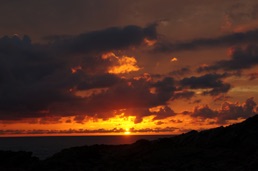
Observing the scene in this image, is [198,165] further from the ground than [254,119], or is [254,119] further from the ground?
[254,119]

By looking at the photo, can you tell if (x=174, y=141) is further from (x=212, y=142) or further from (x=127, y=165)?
(x=127, y=165)


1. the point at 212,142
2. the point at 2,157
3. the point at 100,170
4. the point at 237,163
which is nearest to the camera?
the point at 237,163

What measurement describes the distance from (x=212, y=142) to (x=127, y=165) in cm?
Answer: 903

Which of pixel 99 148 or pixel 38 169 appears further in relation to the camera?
pixel 99 148

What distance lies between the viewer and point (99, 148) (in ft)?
139

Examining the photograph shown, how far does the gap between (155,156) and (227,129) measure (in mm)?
8454

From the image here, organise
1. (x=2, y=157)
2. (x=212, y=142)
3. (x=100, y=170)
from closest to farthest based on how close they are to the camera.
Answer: (x=100, y=170), (x=212, y=142), (x=2, y=157)

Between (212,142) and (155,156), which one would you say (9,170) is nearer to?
(155,156)

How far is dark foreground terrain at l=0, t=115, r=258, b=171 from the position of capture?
108ft

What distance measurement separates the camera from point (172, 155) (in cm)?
3562

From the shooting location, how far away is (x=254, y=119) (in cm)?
3841

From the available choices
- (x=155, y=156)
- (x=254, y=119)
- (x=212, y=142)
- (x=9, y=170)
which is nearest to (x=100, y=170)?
(x=155, y=156)

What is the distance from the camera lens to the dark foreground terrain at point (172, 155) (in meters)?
32.9

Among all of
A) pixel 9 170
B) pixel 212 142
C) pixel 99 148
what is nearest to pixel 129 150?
pixel 99 148
